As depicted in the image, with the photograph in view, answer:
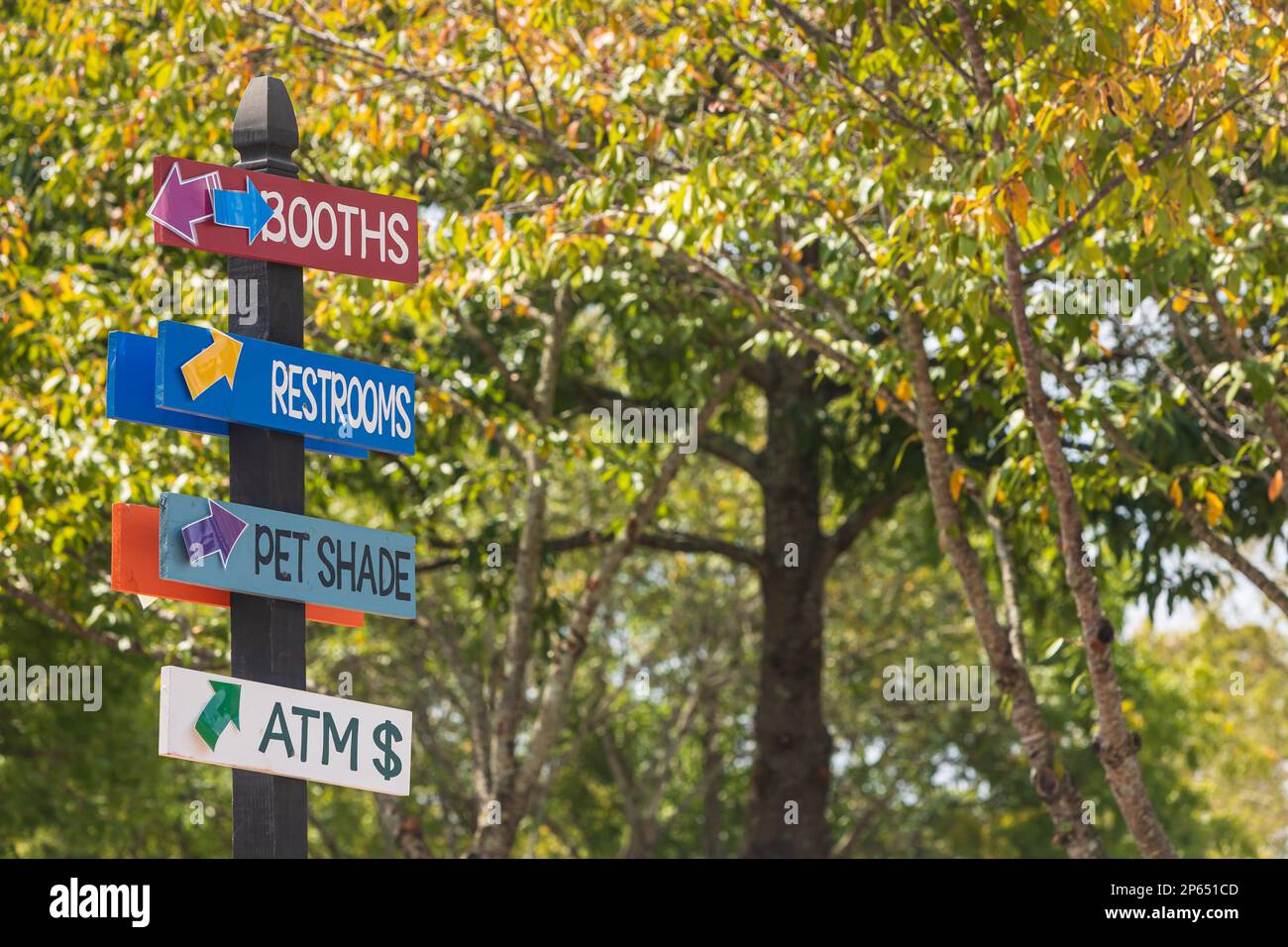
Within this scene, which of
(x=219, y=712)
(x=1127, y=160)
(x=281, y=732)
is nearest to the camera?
(x=219, y=712)

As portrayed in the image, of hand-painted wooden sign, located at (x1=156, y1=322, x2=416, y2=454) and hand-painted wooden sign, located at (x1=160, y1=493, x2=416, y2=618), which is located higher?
hand-painted wooden sign, located at (x1=156, y1=322, x2=416, y2=454)

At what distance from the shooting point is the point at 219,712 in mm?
3975

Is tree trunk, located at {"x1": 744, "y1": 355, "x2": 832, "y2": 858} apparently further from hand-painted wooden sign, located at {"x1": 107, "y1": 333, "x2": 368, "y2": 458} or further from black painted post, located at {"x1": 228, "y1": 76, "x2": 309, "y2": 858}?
hand-painted wooden sign, located at {"x1": 107, "y1": 333, "x2": 368, "y2": 458}

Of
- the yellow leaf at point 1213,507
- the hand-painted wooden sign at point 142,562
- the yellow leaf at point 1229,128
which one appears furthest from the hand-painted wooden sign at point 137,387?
the yellow leaf at point 1213,507

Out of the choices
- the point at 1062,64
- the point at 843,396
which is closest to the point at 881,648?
the point at 843,396

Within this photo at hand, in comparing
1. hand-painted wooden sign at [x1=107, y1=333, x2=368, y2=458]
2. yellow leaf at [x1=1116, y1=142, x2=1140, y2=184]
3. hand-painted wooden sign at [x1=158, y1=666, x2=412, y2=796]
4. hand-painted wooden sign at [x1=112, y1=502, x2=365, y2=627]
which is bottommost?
hand-painted wooden sign at [x1=158, y1=666, x2=412, y2=796]

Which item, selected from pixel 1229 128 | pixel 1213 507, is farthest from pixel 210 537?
pixel 1213 507

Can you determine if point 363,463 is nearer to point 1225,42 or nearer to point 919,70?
point 919,70

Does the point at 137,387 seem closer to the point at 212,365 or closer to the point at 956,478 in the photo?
the point at 212,365

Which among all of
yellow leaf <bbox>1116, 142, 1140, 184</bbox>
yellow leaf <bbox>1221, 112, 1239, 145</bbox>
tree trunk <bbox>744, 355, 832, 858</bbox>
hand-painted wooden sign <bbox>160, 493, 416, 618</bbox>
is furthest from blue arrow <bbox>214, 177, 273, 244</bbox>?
tree trunk <bbox>744, 355, 832, 858</bbox>

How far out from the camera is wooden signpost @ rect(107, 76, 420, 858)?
4.03 metres

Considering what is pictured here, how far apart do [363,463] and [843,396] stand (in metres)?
4.13

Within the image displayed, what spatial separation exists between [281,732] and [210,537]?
0.52 m

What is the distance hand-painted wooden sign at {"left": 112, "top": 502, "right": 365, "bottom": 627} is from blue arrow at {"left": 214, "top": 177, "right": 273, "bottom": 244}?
798 millimetres
